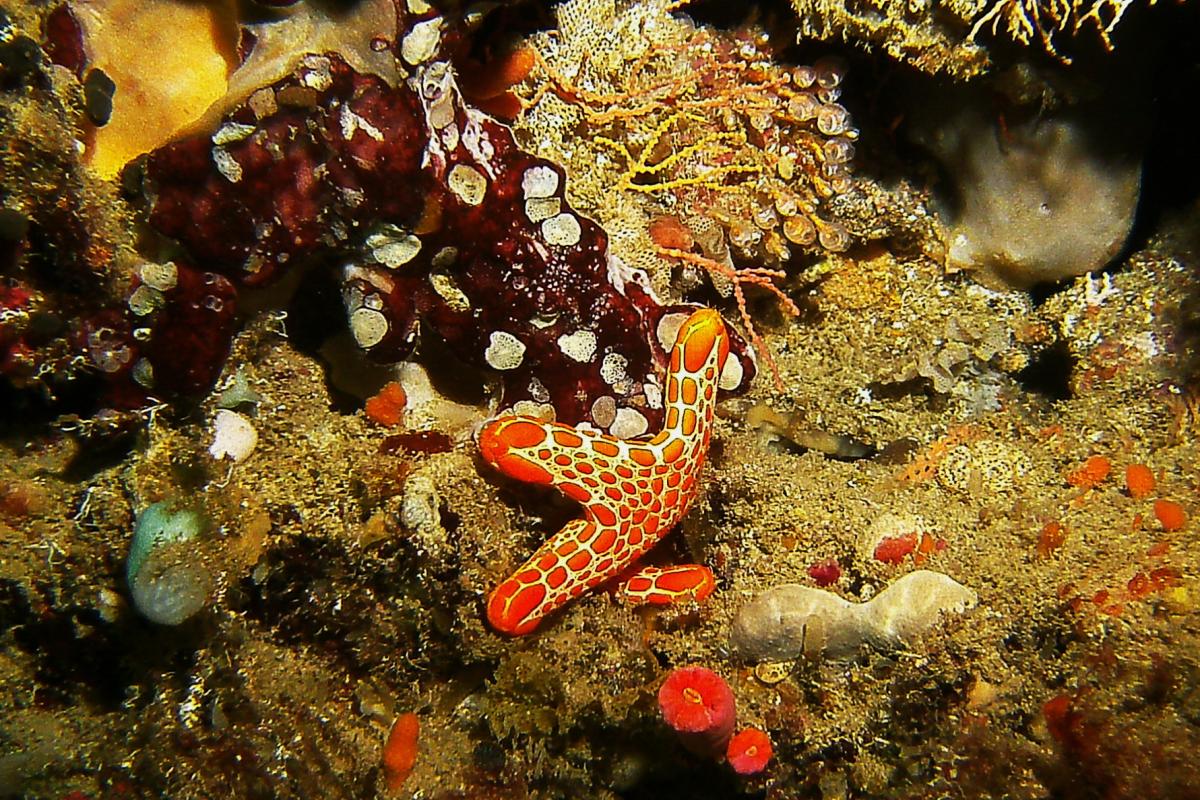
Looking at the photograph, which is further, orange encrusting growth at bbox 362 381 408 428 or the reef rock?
orange encrusting growth at bbox 362 381 408 428

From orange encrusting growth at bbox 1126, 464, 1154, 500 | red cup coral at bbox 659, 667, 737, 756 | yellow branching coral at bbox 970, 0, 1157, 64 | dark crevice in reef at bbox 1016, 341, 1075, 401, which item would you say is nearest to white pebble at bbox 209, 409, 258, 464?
red cup coral at bbox 659, 667, 737, 756

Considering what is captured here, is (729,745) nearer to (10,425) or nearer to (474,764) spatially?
(474,764)

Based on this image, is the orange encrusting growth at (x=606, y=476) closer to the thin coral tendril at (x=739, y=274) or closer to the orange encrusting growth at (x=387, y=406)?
the thin coral tendril at (x=739, y=274)

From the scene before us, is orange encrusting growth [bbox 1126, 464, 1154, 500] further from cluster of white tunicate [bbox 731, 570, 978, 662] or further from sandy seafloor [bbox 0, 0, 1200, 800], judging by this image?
cluster of white tunicate [bbox 731, 570, 978, 662]

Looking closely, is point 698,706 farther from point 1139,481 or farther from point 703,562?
point 1139,481

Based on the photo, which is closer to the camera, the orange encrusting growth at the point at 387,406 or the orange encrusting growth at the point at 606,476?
the orange encrusting growth at the point at 606,476

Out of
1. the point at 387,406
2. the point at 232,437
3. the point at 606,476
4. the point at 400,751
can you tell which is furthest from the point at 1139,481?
the point at 232,437

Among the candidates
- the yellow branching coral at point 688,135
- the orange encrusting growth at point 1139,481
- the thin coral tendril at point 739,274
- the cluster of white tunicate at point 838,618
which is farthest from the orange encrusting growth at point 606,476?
the orange encrusting growth at point 1139,481
